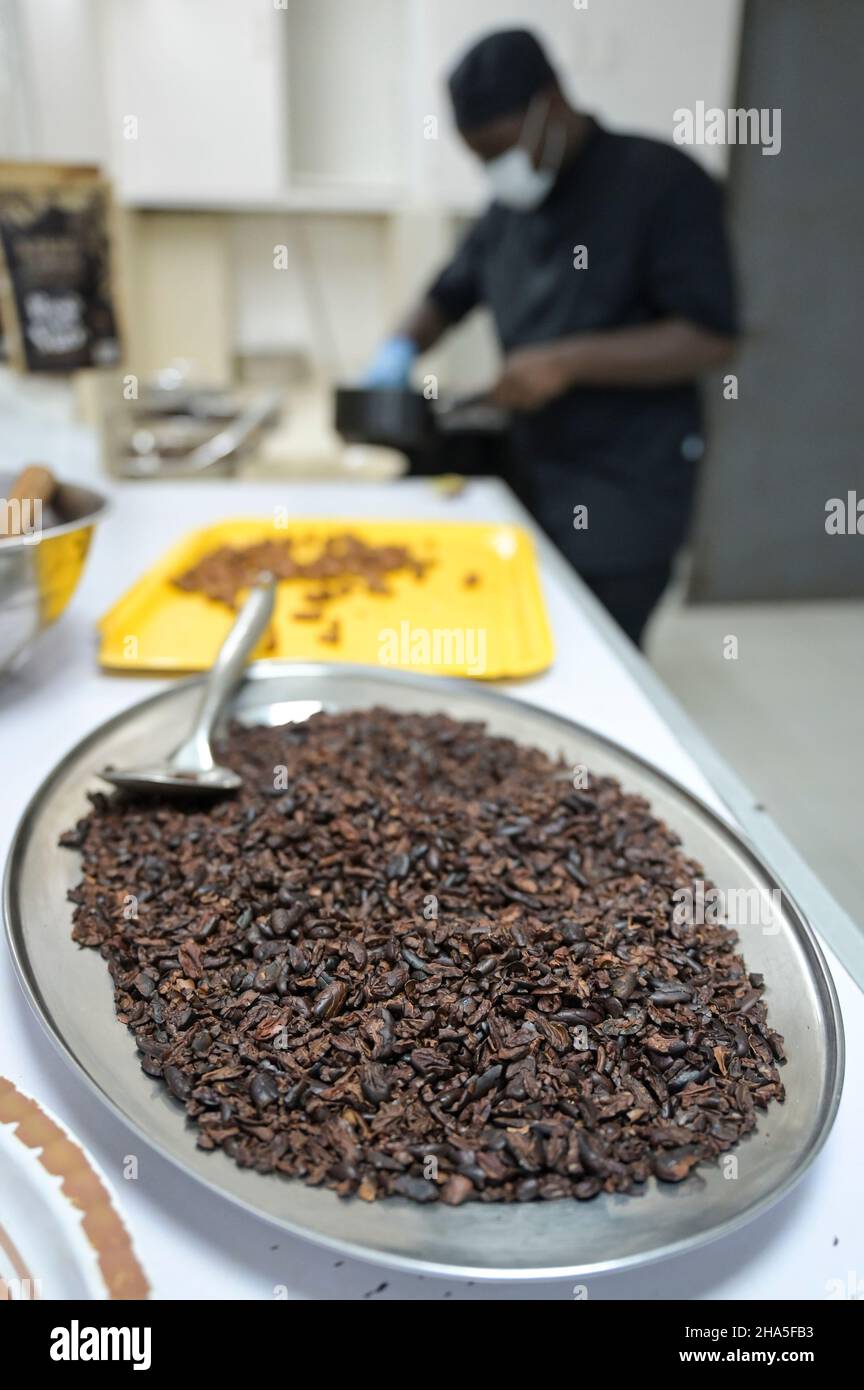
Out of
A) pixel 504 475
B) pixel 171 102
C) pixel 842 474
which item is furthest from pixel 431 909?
pixel 171 102

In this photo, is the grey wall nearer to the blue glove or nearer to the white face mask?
the white face mask

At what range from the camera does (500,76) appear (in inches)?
67.0

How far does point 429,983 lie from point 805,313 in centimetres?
51

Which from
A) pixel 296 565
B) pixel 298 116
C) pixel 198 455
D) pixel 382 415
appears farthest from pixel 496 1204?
pixel 298 116

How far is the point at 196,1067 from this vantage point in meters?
0.54

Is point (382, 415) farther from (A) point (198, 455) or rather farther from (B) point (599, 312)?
(A) point (198, 455)

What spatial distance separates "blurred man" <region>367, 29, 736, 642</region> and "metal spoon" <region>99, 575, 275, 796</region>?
97 cm

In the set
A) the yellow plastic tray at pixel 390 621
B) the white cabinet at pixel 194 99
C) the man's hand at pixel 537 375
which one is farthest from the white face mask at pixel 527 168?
the white cabinet at pixel 194 99

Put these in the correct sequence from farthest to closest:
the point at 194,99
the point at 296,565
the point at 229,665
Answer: the point at 194,99
the point at 296,565
the point at 229,665

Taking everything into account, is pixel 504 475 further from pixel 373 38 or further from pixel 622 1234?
pixel 373 38

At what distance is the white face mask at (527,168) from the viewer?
68.6 inches

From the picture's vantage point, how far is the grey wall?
1.86ft

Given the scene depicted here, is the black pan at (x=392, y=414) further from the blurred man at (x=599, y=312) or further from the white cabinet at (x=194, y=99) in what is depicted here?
the white cabinet at (x=194, y=99)

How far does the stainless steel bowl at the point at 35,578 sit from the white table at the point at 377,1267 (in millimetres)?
99
